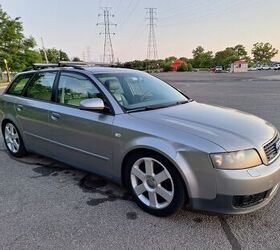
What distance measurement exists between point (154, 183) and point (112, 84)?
1.35m

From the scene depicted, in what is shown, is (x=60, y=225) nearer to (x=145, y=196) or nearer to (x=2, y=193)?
(x=145, y=196)

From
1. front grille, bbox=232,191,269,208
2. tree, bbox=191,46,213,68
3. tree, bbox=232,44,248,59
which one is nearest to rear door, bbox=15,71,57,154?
front grille, bbox=232,191,269,208

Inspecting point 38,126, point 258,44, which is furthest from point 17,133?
point 258,44

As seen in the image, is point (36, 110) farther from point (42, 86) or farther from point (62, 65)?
point (62, 65)

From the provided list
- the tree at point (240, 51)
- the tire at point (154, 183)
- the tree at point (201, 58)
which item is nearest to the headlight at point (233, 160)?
the tire at point (154, 183)

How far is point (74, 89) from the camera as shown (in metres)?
3.90

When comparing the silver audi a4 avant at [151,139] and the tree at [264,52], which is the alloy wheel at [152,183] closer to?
the silver audi a4 avant at [151,139]

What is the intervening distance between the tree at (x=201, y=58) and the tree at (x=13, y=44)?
3281 inches

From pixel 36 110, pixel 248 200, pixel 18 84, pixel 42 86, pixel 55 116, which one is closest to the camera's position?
pixel 248 200

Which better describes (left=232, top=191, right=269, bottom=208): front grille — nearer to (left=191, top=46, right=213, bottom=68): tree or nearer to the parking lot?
the parking lot

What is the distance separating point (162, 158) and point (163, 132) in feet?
0.82

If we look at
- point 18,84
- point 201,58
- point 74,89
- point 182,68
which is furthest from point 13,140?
point 201,58

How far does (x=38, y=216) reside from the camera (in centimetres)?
310

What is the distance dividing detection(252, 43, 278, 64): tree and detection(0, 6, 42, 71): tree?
94.0 metres
